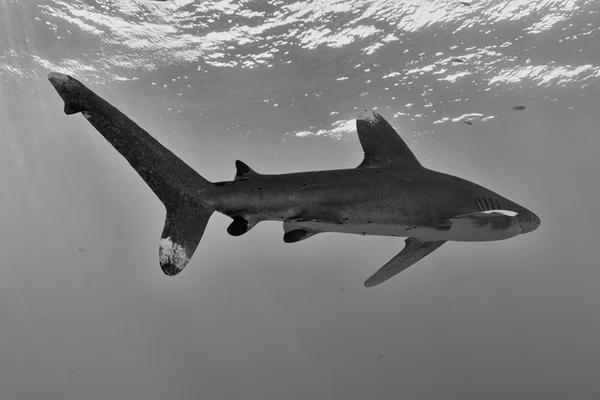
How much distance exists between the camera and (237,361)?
2658cm

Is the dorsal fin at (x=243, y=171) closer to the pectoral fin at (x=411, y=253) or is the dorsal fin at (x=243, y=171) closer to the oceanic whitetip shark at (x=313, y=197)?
the oceanic whitetip shark at (x=313, y=197)

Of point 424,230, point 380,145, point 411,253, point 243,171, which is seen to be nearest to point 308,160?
point 411,253

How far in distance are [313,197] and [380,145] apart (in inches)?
47.1

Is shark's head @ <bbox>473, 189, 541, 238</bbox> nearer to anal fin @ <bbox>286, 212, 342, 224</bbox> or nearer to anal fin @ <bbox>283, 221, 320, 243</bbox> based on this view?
anal fin @ <bbox>286, 212, 342, 224</bbox>

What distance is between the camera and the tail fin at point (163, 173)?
8.52 ft

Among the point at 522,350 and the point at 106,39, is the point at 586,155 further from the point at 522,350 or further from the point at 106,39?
the point at 106,39

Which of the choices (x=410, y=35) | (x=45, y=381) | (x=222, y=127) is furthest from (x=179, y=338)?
(x=410, y=35)

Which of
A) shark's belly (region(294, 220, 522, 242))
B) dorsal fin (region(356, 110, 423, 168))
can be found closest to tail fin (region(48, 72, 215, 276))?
shark's belly (region(294, 220, 522, 242))

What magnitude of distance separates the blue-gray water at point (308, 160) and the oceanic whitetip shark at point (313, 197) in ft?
40.2

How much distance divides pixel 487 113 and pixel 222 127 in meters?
18.3

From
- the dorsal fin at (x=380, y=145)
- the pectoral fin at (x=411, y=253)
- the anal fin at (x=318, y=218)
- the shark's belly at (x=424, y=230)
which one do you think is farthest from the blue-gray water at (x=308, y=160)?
the anal fin at (x=318, y=218)

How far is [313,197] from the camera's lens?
3127 millimetres

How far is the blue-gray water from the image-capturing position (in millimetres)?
15805

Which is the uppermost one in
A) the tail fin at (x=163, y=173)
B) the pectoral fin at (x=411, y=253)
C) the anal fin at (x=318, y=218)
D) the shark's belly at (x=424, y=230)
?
the tail fin at (x=163, y=173)
